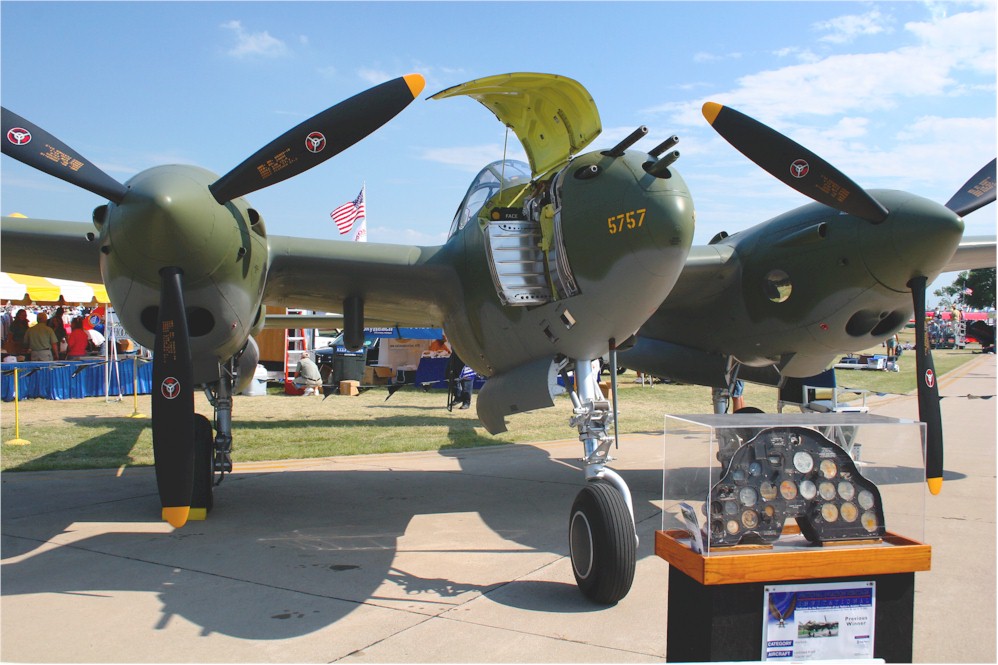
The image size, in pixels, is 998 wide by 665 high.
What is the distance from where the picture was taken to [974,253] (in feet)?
30.6

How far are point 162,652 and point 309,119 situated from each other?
3997mm

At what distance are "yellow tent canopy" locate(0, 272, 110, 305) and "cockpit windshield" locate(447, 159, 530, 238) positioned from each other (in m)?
12.4

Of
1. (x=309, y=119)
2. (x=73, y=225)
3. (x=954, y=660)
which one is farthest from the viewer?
(x=73, y=225)

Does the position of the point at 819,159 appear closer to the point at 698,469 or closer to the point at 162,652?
the point at 698,469

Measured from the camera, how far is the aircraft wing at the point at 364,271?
789cm

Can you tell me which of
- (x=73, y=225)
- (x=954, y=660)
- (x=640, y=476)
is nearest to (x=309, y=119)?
(x=73, y=225)

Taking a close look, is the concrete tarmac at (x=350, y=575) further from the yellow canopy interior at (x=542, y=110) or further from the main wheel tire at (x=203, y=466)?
the yellow canopy interior at (x=542, y=110)

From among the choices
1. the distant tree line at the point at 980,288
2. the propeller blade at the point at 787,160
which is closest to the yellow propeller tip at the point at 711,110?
the propeller blade at the point at 787,160

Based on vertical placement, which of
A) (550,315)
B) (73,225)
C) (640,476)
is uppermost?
(73,225)

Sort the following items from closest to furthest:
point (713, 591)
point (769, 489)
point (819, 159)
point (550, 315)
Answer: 1. point (713, 591)
2. point (769, 489)
3. point (550, 315)
4. point (819, 159)

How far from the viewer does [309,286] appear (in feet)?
28.8

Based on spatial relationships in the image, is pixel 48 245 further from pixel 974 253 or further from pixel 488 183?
pixel 974 253

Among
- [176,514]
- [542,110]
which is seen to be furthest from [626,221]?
[176,514]

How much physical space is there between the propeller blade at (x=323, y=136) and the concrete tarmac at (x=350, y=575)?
10.4 feet
